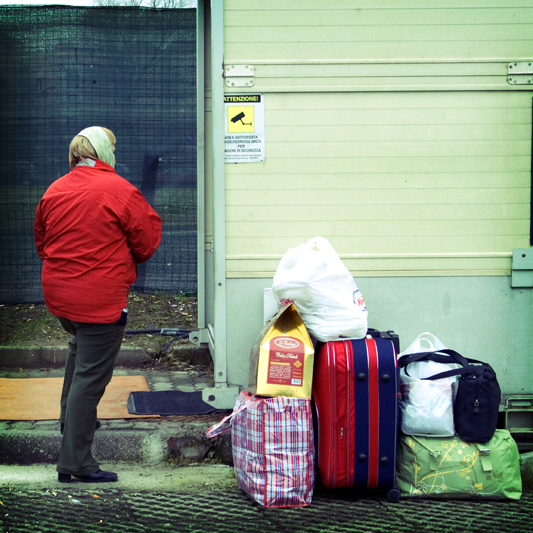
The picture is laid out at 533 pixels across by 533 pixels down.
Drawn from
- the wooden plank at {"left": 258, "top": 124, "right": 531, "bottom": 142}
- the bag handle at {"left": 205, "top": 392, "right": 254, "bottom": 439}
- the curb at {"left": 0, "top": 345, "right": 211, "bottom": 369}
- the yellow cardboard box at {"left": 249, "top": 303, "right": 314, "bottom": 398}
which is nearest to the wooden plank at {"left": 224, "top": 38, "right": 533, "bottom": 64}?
the wooden plank at {"left": 258, "top": 124, "right": 531, "bottom": 142}

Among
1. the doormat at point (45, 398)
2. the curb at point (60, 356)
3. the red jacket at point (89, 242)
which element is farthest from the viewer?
the curb at point (60, 356)

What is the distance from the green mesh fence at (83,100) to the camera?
5.84 meters

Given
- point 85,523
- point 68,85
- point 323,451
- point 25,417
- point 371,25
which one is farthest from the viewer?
point 68,85

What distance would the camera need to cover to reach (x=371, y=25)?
349 centimetres

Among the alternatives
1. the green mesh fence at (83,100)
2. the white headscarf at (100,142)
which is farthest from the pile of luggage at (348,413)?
the green mesh fence at (83,100)

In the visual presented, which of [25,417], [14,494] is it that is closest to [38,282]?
[25,417]

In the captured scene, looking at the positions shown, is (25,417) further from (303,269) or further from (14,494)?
(303,269)

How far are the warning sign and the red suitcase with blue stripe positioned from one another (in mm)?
1145

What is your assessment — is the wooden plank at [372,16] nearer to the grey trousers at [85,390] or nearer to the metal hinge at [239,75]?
the metal hinge at [239,75]

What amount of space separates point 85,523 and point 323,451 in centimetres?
114

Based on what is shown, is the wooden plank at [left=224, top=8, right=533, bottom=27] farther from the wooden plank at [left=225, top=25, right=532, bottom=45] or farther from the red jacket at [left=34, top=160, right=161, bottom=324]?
the red jacket at [left=34, top=160, right=161, bottom=324]

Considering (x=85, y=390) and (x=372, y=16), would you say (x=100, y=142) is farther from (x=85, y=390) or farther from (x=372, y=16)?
(x=372, y=16)

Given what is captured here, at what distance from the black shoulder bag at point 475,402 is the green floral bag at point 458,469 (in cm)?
7

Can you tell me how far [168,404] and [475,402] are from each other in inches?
77.6
